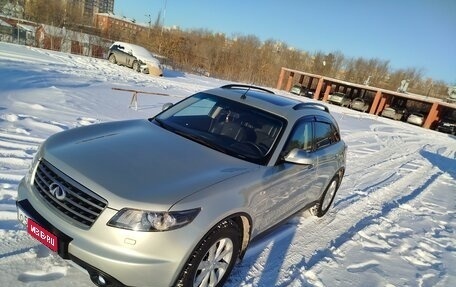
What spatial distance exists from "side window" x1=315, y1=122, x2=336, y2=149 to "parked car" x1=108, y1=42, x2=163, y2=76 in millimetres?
18605

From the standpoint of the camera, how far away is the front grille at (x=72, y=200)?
225 cm

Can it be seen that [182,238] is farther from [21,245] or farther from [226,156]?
[21,245]

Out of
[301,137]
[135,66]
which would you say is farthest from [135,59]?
[301,137]

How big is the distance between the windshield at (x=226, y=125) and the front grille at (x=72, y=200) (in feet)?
4.44

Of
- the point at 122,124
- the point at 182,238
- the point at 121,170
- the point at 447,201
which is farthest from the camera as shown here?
the point at 447,201

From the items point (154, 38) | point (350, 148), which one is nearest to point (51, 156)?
point (350, 148)

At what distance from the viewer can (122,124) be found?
3686 mm

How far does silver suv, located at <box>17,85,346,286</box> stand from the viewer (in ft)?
7.18

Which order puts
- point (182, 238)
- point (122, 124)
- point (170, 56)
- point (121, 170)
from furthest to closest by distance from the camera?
1. point (170, 56)
2. point (122, 124)
3. point (121, 170)
4. point (182, 238)

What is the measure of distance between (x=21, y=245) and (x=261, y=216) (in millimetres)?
2255

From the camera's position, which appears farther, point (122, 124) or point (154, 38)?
point (154, 38)

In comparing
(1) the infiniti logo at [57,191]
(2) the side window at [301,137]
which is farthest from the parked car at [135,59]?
(1) the infiniti logo at [57,191]

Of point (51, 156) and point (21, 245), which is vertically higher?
point (51, 156)

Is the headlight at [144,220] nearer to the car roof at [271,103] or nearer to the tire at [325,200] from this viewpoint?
the car roof at [271,103]
